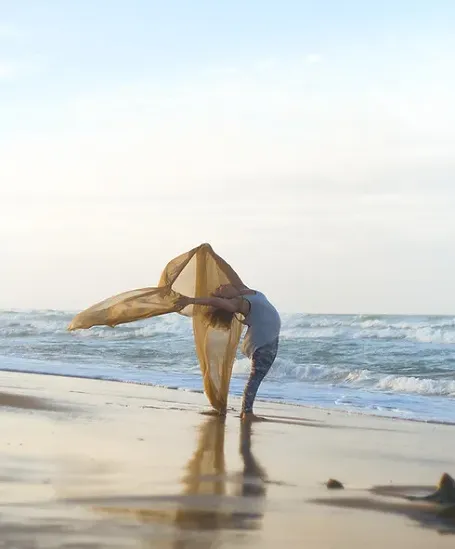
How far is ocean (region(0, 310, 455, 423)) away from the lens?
12930 mm

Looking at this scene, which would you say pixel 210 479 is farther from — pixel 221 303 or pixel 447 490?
pixel 221 303

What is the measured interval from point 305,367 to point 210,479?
41.4 ft

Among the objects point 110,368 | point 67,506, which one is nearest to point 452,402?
point 110,368

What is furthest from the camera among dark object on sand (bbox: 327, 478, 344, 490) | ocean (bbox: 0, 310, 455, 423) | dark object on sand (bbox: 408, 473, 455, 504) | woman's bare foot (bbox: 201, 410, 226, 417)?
ocean (bbox: 0, 310, 455, 423)

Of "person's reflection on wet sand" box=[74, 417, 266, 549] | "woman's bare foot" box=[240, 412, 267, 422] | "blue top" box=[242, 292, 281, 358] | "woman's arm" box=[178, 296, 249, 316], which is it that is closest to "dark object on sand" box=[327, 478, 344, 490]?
"person's reflection on wet sand" box=[74, 417, 266, 549]

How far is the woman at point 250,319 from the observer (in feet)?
30.6

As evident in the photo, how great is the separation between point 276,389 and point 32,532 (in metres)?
10.5

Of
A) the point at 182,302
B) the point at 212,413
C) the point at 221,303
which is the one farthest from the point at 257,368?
the point at 182,302

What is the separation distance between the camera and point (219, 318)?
9758 millimetres

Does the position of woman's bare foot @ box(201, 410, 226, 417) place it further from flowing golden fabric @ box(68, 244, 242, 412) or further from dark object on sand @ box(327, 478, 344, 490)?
dark object on sand @ box(327, 478, 344, 490)

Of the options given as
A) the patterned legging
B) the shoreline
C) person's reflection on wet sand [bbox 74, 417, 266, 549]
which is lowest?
the shoreline

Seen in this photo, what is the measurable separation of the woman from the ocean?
1906 mm

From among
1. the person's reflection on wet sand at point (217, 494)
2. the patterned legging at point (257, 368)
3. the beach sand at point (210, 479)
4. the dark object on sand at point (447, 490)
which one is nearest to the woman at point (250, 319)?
the patterned legging at point (257, 368)

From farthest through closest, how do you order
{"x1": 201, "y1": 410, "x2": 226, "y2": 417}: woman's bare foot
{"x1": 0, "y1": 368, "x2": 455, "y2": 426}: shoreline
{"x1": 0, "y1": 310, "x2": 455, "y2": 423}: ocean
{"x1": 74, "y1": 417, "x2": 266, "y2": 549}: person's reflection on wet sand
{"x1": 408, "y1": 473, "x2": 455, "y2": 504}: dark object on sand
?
{"x1": 0, "y1": 310, "x2": 455, "y2": 423}: ocean → {"x1": 0, "y1": 368, "x2": 455, "y2": 426}: shoreline → {"x1": 201, "y1": 410, "x2": 226, "y2": 417}: woman's bare foot → {"x1": 408, "y1": 473, "x2": 455, "y2": 504}: dark object on sand → {"x1": 74, "y1": 417, "x2": 266, "y2": 549}: person's reflection on wet sand
